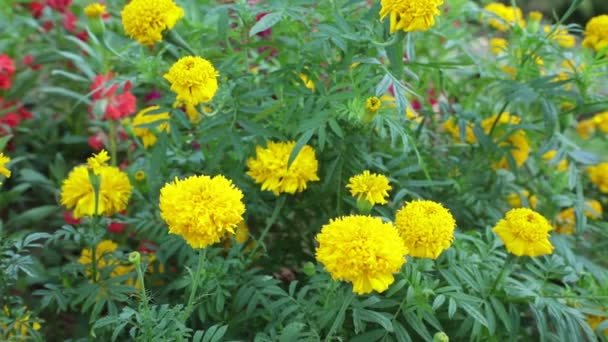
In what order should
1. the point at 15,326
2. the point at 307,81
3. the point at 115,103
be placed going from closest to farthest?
the point at 15,326
the point at 307,81
the point at 115,103

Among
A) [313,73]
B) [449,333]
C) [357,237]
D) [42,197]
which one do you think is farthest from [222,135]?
[42,197]

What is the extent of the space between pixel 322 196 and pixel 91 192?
450 mm

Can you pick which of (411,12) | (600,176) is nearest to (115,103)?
(411,12)

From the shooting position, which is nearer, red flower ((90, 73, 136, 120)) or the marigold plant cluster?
the marigold plant cluster

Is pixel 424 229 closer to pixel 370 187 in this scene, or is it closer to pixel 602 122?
pixel 370 187

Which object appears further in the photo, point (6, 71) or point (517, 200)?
point (6, 71)

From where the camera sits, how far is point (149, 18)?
1227 millimetres

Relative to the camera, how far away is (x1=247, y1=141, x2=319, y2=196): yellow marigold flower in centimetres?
121

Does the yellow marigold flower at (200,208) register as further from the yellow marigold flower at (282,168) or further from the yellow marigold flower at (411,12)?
the yellow marigold flower at (411,12)

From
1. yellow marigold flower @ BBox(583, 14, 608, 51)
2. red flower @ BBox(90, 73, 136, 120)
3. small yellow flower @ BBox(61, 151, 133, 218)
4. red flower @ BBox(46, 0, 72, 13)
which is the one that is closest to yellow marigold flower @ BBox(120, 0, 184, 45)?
small yellow flower @ BBox(61, 151, 133, 218)

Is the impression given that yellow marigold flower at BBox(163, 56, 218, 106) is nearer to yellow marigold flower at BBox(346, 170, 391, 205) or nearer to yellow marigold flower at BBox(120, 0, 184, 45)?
yellow marigold flower at BBox(120, 0, 184, 45)

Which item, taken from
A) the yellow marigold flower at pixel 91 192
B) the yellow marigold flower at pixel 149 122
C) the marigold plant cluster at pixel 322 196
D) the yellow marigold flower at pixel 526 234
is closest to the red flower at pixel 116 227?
the marigold plant cluster at pixel 322 196

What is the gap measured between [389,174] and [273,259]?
315mm

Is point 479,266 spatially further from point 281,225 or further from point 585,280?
point 281,225
